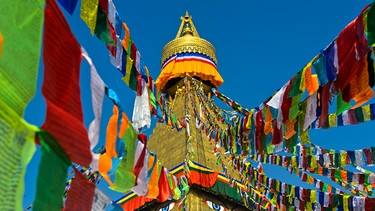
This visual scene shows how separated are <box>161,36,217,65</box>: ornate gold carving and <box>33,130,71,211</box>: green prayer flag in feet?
50.6

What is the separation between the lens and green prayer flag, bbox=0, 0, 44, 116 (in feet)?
7.07

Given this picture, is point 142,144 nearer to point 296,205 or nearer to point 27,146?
point 27,146

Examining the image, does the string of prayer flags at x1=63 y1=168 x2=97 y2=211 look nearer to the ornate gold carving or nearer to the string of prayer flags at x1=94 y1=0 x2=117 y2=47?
the string of prayer flags at x1=94 y1=0 x2=117 y2=47

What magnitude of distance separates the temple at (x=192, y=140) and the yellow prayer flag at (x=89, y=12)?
2880 millimetres

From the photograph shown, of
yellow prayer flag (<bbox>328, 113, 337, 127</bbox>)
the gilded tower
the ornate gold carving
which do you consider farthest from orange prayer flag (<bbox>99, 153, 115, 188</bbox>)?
the ornate gold carving

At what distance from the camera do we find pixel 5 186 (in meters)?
2.14

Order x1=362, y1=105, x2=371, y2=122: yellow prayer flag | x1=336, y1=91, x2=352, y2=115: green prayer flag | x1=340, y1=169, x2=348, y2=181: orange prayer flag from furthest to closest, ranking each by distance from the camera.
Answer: x1=340, y1=169, x2=348, y2=181: orange prayer flag → x1=362, y1=105, x2=371, y2=122: yellow prayer flag → x1=336, y1=91, x2=352, y2=115: green prayer flag

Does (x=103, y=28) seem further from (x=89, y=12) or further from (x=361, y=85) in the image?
(x=361, y=85)

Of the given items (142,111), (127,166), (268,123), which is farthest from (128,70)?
(268,123)

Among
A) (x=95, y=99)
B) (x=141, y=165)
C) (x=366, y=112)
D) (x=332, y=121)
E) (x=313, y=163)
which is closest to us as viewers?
(x=95, y=99)

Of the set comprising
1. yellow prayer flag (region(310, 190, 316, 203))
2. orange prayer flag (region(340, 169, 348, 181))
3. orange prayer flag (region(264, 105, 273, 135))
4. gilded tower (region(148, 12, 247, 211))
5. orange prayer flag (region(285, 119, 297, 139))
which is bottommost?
orange prayer flag (region(285, 119, 297, 139))

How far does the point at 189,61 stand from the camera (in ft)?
57.4

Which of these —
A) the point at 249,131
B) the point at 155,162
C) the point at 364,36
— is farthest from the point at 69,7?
the point at 249,131

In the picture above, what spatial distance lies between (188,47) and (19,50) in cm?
1588
